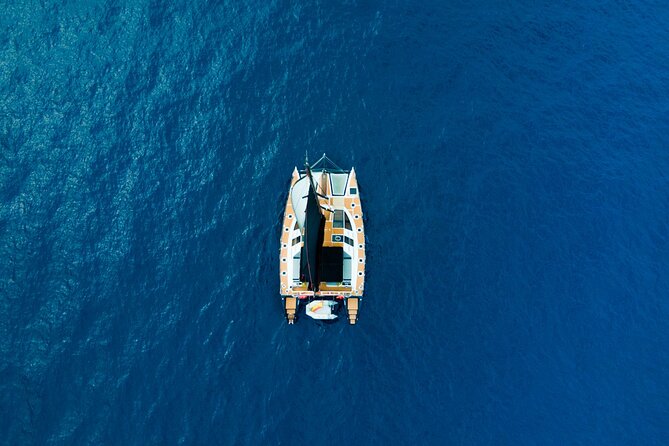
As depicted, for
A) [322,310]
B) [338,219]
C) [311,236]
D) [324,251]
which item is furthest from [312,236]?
[322,310]

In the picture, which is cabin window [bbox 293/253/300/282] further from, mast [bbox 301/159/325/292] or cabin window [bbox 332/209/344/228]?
cabin window [bbox 332/209/344/228]

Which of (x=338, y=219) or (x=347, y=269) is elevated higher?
(x=338, y=219)

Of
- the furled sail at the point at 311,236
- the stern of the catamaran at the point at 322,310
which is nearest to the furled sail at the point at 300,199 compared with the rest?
the furled sail at the point at 311,236

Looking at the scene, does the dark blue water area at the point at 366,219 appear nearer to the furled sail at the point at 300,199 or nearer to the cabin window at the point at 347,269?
the cabin window at the point at 347,269

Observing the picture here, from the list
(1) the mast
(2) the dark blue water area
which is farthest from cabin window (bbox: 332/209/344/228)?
(2) the dark blue water area

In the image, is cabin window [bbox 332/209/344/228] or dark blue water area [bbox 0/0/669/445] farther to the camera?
cabin window [bbox 332/209/344/228]

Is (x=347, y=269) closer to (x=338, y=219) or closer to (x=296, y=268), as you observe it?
(x=296, y=268)
